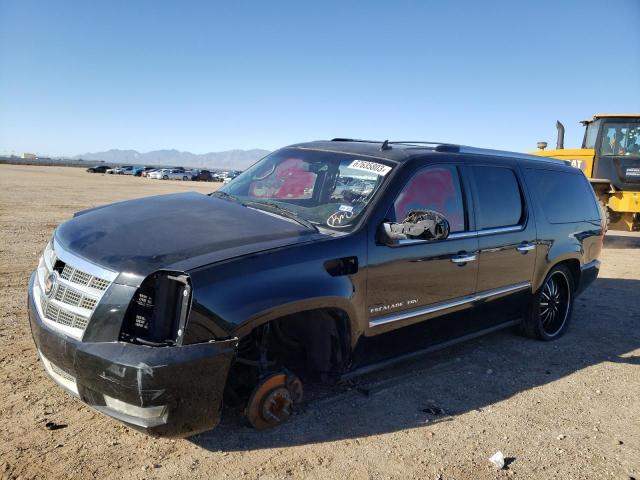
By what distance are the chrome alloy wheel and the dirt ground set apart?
49 cm

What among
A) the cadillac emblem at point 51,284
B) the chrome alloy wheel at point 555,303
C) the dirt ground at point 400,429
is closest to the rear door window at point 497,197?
the chrome alloy wheel at point 555,303

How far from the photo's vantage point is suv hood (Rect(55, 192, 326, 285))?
260cm

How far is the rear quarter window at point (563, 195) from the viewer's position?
4992 millimetres

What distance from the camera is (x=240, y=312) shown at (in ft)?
8.46

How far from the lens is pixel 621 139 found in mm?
12367

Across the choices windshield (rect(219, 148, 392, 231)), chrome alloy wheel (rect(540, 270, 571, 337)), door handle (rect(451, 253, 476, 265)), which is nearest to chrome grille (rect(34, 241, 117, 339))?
windshield (rect(219, 148, 392, 231))

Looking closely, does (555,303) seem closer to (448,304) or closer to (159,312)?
(448,304)

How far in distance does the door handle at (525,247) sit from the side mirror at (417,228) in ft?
5.14

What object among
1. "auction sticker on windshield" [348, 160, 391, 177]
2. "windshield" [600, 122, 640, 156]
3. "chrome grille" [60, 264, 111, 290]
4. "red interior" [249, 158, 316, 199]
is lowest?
"chrome grille" [60, 264, 111, 290]

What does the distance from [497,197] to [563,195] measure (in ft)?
4.63

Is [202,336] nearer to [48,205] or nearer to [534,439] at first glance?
[534,439]

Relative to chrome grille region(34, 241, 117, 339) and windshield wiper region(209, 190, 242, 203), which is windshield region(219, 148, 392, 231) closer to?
windshield wiper region(209, 190, 242, 203)

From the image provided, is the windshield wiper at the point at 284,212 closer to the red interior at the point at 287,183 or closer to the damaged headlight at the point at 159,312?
the red interior at the point at 287,183

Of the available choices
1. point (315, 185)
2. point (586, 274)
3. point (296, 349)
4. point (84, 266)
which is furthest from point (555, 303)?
point (84, 266)
